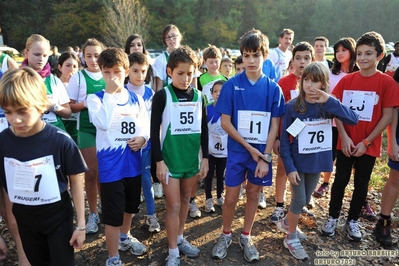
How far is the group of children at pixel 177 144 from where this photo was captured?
2074 millimetres

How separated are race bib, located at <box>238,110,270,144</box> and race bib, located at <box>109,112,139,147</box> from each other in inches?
41.5

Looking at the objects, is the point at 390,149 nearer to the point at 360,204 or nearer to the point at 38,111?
the point at 360,204

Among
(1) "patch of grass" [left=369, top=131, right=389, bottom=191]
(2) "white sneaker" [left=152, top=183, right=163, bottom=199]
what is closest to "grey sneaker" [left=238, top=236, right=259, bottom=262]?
(2) "white sneaker" [left=152, top=183, right=163, bottom=199]

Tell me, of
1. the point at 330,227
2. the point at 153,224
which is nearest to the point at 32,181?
the point at 153,224

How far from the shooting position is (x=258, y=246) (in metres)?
3.39

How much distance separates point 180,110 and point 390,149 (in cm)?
244

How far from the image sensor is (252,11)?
2157 inches

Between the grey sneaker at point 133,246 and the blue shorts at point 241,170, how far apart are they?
1172mm

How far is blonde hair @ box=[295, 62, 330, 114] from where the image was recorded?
115 inches

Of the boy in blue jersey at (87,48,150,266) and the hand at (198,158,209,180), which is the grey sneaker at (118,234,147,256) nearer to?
the boy in blue jersey at (87,48,150,266)

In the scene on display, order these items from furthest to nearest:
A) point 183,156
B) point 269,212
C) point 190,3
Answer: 1. point 190,3
2. point 269,212
3. point 183,156

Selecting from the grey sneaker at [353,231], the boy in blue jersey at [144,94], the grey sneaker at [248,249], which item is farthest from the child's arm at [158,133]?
the grey sneaker at [353,231]

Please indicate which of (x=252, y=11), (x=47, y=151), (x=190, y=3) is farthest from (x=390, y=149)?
(x=252, y=11)

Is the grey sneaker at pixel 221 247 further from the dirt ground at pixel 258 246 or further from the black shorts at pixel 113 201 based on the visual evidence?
the black shorts at pixel 113 201
